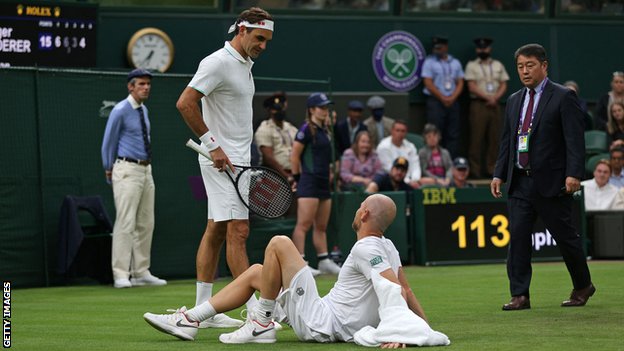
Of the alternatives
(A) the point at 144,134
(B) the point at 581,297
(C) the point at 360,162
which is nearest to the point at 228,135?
(B) the point at 581,297

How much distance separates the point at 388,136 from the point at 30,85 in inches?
269

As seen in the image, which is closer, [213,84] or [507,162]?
[213,84]

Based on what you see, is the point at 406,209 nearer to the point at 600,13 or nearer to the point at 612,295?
the point at 612,295

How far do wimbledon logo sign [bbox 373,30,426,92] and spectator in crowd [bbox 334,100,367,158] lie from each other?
3.28m

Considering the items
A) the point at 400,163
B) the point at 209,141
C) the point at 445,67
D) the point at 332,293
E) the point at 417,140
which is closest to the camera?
the point at 332,293

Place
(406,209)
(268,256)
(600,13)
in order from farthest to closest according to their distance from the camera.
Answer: (600,13), (406,209), (268,256)

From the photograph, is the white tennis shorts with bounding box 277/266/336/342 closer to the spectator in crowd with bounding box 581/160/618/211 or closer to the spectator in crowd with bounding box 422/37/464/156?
the spectator in crowd with bounding box 581/160/618/211

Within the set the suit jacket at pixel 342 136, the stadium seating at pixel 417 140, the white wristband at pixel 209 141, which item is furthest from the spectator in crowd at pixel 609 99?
the white wristband at pixel 209 141

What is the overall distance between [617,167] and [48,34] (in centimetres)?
856

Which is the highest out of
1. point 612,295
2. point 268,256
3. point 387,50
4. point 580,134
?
point 387,50

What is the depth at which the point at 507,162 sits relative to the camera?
10.7m

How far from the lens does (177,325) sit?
26.7ft

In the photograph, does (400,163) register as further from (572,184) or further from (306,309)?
(306,309)

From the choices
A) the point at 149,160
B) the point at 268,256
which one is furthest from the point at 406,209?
the point at 268,256
